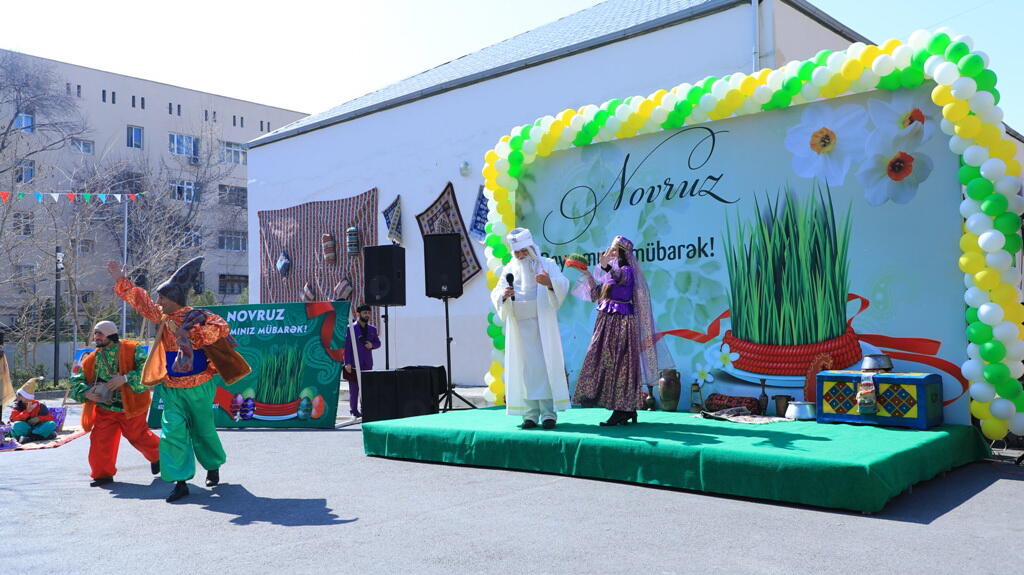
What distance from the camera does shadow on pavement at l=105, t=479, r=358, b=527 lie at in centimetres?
437

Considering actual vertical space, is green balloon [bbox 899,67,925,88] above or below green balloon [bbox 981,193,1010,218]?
above

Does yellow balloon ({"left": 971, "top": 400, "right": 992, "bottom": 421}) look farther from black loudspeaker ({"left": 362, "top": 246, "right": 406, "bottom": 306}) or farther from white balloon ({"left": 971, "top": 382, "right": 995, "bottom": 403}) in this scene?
black loudspeaker ({"left": 362, "top": 246, "right": 406, "bottom": 306})

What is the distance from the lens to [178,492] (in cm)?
501

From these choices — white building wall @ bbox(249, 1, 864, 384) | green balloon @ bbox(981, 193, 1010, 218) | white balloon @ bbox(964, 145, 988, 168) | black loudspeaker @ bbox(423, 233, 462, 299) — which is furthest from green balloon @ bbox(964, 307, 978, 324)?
black loudspeaker @ bbox(423, 233, 462, 299)

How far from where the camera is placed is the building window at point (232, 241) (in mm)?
35469

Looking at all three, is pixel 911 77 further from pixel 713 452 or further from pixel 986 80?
pixel 713 452

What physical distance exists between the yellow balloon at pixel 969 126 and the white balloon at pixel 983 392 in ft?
5.78

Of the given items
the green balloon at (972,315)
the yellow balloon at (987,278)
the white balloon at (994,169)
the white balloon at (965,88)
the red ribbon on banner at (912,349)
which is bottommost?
the red ribbon on banner at (912,349)

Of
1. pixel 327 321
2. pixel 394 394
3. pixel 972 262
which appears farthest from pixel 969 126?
pixel 327 321

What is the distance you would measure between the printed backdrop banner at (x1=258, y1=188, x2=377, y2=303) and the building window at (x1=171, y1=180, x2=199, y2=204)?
1771 cm

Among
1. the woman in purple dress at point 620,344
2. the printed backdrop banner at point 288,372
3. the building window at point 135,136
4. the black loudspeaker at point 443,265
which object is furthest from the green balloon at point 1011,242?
the building window at point 135,136

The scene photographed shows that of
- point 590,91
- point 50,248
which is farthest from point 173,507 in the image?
point 50,248

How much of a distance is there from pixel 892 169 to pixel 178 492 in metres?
5.70

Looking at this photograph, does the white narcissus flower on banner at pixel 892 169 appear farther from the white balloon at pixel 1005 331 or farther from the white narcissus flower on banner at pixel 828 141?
the white balloon at pixel 1005 331
